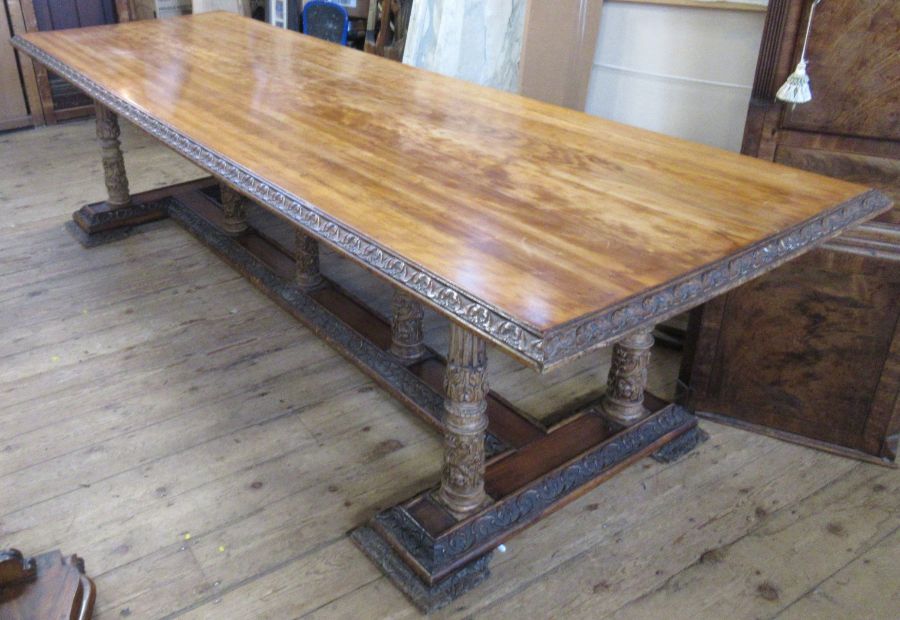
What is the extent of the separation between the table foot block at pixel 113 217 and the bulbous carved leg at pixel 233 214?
0.45m

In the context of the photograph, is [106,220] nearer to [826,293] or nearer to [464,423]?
[464,423]

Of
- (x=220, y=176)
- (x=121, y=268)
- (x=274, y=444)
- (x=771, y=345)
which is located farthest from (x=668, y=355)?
(x=121, y=268)

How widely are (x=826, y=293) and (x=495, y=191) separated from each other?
38.6 inches

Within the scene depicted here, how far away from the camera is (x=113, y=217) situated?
3.34m

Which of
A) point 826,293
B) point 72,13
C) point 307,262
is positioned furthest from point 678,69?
point 72,13

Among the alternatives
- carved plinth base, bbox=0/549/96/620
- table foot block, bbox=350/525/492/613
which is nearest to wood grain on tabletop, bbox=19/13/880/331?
table foot block, bbox=350/525/492/613

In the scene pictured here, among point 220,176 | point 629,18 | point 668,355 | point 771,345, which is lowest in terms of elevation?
point 668,355

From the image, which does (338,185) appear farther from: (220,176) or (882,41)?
(882,41)

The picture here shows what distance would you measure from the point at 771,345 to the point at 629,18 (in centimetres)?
127

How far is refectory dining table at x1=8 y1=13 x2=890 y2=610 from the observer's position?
4.28 feet

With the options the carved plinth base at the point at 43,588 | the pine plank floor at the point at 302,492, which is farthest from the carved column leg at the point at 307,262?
the carved plinth base at the point at 43,588

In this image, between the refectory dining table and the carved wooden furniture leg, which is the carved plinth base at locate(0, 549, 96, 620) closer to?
the refectory dining table

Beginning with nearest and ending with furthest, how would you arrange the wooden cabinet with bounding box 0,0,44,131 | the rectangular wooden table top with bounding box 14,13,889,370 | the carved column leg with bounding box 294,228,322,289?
the rectangular wooden table top with bounding box 14,13,889,370 → the carved column leg with bounding box 294,228,322,289 → the wooden cabinet with bounding box 0,0,44,131

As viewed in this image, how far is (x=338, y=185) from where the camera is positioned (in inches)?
64.5
